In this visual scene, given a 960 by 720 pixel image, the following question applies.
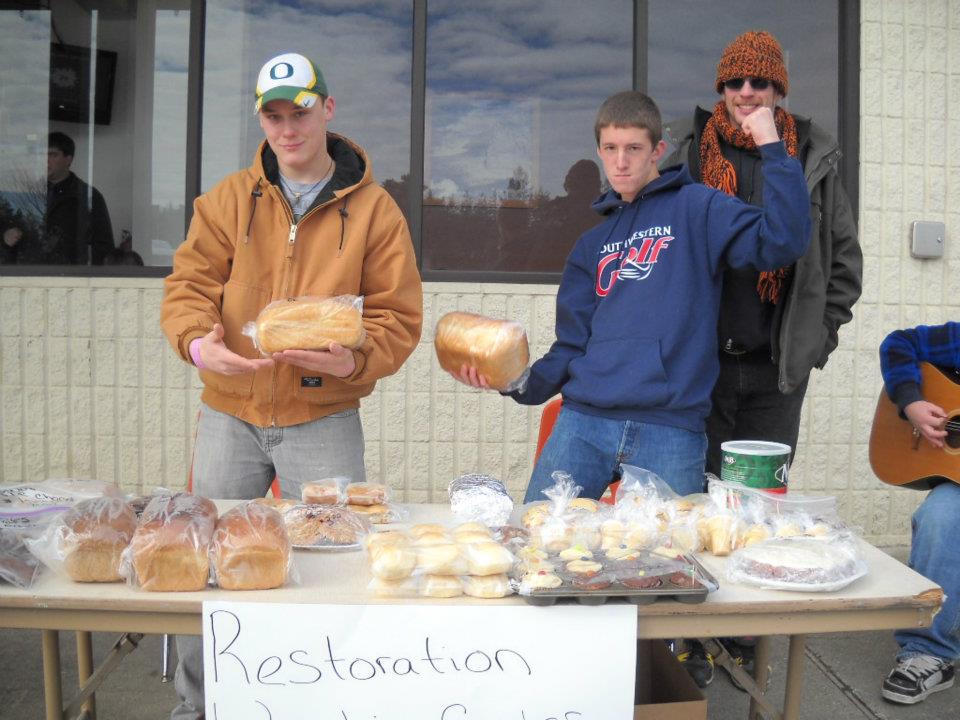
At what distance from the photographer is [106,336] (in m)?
4.92

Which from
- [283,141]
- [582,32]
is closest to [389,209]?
[283,141]

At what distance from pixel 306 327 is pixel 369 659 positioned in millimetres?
908

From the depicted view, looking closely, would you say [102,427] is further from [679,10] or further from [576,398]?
[679,10]

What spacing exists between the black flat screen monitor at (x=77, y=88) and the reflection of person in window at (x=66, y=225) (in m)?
A: 0.14

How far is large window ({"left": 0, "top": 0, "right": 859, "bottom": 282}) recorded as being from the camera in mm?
5012

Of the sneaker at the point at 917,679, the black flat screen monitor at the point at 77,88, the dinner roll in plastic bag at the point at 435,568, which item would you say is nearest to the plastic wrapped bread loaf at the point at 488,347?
the dinner roll in plastic bag at the point at 435,568

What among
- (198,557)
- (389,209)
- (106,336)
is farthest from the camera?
(106,336)

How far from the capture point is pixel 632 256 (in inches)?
105

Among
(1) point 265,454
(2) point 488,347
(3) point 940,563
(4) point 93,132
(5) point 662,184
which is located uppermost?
(4) point 93,132

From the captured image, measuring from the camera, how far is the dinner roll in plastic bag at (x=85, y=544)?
71.5 inches

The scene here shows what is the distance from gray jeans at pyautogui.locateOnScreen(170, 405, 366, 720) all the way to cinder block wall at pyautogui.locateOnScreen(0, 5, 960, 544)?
2173 mm

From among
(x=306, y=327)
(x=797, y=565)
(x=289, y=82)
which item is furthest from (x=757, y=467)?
(x=289, y=82)

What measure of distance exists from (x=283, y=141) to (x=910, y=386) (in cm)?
239

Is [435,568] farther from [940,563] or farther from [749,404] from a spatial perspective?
[940,563]
